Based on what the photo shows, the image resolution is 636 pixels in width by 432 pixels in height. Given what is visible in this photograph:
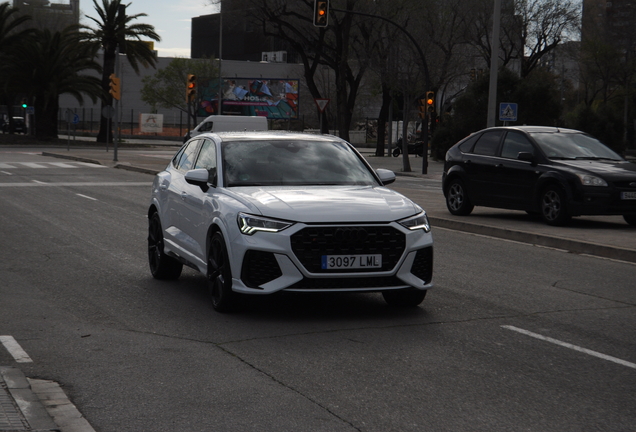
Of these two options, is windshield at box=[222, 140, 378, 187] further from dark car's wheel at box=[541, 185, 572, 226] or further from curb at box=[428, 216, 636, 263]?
dark car's wheel at box=[541, 185, 572, 226]

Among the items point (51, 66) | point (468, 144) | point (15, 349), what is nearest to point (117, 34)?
point (51, 66)

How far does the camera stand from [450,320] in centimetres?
776

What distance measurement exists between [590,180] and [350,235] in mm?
8561

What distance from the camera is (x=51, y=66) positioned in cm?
5747

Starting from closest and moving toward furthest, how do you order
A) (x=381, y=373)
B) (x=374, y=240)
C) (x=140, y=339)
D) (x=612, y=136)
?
(x=381, y=373) → (x=140, y=339) → (x=374, y=240) → (x=612, y=136)

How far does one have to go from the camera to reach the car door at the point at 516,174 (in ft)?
52.6

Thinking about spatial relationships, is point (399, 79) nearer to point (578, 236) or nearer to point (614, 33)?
point (578, 236)

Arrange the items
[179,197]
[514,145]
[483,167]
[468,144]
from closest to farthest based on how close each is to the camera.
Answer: [179,197]
[514,145]
[483,167]
[468,144]

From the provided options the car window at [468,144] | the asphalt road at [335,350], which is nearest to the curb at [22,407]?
the asphalt road at [335,350]

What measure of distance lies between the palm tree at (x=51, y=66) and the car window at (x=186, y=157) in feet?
162

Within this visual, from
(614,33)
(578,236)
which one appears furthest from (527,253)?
(614,33)

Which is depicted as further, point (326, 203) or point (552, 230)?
point (552, 230)

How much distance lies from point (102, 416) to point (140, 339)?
197 centimetres

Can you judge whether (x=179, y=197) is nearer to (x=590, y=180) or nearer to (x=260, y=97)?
(x=590, y=180)
